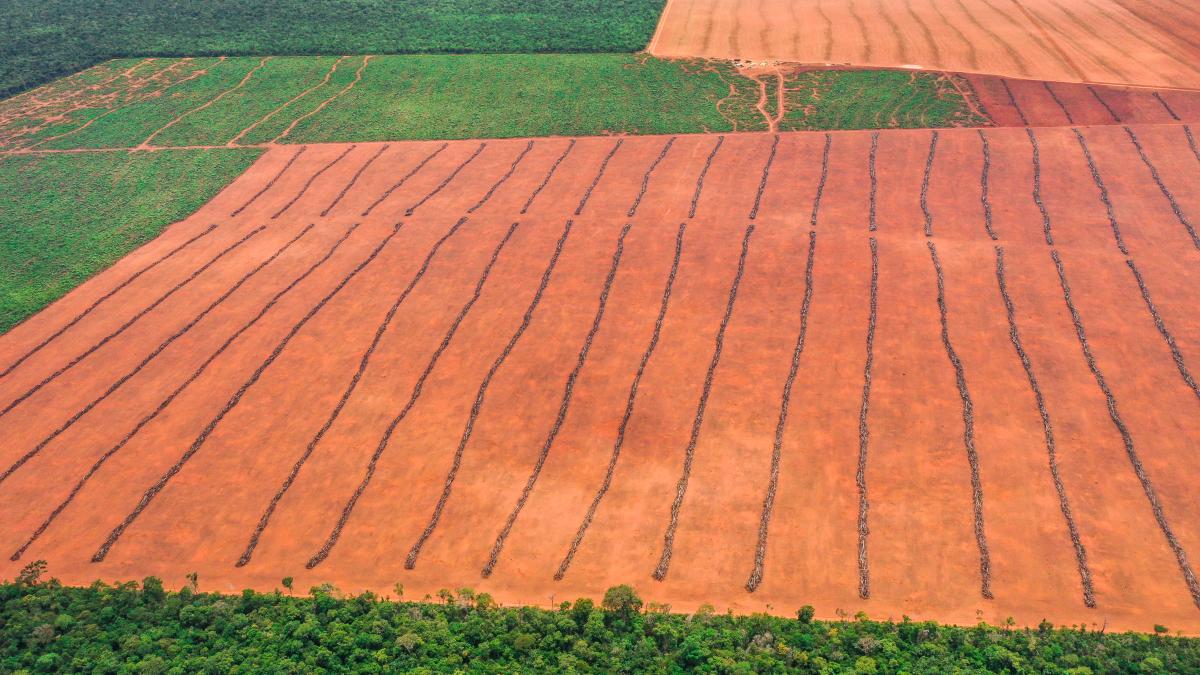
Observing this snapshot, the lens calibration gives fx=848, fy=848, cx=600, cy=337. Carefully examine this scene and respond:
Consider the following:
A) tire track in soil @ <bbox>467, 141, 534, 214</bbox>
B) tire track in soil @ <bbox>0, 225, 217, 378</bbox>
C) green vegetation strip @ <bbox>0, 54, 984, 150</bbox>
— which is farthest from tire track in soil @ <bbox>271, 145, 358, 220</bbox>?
tire track in soil @ <bbox>467, 141, 534, 214</bbox>

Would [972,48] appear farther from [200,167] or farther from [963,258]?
[200,167]

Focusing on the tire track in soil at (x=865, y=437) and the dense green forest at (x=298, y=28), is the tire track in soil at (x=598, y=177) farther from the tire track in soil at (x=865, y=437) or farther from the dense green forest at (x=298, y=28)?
the dense green forest at (x=298, y=28)

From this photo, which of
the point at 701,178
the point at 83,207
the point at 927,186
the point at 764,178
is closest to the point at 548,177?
the point at 701,178

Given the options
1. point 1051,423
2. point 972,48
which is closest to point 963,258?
point 1051,423

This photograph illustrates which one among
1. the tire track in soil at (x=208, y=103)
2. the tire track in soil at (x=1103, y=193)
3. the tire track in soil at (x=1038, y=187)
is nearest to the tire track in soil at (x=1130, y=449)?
the tire track in soil at (x=1038, y=187)

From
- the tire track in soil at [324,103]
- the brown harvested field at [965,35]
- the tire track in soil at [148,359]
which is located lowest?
the tire track in soil at [148,359]

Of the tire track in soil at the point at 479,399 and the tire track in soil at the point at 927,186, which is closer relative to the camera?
the tire track in soil at the point at 479,399
